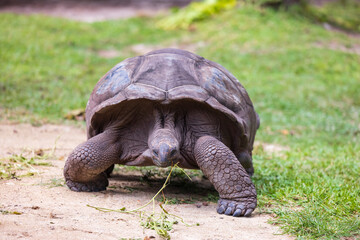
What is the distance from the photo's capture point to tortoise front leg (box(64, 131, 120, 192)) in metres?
3.15

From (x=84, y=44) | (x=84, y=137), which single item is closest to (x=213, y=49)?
(x=84, y=44)

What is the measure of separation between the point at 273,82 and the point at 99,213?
6.77 metres

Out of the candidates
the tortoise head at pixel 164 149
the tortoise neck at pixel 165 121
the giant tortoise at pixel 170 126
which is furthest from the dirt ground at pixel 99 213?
the tortoise neck at pixel 165 121

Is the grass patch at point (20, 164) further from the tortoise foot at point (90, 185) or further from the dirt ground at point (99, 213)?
the tortoise foot at point (90, 185)

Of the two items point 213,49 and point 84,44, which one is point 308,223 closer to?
point 213,49

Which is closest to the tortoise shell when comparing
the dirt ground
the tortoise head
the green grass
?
the tortoise head

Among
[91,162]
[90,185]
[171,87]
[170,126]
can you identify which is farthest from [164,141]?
[90,185]

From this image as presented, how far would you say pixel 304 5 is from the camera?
14352 mm

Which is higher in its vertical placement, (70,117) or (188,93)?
(188,93)

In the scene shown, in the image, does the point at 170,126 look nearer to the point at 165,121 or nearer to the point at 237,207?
the point at 165,121

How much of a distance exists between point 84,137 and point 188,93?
7.79 feet

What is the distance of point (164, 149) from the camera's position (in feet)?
9.48

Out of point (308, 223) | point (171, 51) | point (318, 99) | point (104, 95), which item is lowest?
point (318, 99)

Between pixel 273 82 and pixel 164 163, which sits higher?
pixel 164 163
